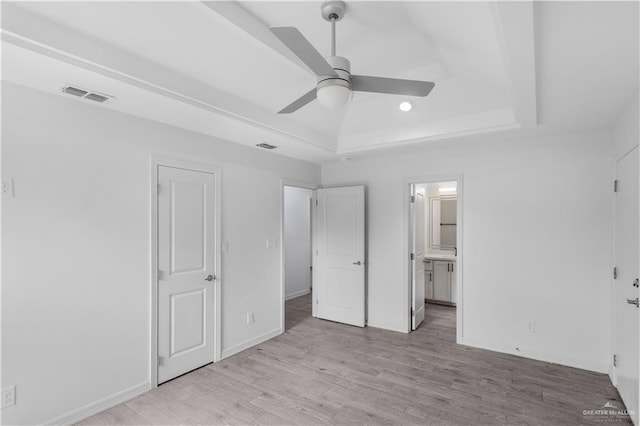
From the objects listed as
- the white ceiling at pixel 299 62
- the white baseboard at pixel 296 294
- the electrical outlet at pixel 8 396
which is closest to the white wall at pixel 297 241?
the white baseboard at pixel 296 294

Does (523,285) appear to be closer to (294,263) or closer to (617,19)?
(617,19)

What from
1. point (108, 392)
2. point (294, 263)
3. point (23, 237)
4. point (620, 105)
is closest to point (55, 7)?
point (23, 237)

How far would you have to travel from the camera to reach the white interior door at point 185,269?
10.1 feet

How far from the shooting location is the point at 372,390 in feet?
9.64

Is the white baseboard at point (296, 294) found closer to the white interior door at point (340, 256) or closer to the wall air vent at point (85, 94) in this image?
the white interior door at point (340, 256)

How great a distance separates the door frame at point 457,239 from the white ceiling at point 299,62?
825mm

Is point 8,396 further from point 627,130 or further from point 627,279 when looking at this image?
point 627,130

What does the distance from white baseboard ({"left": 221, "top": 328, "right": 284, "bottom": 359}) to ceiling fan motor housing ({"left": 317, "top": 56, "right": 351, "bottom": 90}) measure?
10.3ft

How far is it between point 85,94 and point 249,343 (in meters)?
3.05

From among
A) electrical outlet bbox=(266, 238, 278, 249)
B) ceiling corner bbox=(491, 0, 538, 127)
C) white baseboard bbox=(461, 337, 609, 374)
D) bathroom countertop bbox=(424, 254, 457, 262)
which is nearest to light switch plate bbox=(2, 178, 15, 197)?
electrical outlet bbox=(266, 238, 278, 249)

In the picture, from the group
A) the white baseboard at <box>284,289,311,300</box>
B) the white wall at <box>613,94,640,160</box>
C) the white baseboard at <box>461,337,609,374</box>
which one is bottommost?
the white baseboard at <box>284,289,311,300</box>

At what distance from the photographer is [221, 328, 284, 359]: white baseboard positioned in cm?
368

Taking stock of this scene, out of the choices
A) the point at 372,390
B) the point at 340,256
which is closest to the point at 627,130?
the point at 372,390

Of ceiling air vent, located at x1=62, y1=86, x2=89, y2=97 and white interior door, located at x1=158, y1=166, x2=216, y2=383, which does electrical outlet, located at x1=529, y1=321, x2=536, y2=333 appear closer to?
white interior door, located at x1=158, y1=166, x2=216, y2=383
